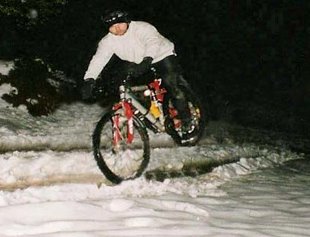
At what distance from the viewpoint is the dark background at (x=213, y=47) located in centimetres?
1366

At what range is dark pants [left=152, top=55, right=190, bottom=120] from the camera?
7.56 m

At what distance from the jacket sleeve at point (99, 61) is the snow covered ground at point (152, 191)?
154 centimetres

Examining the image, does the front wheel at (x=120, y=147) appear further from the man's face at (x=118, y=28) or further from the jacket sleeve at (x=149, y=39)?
the man's face at (x=118, y=28)

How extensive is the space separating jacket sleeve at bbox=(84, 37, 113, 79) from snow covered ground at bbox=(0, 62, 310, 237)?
1.54 meters

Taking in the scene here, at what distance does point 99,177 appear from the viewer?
6.97 m

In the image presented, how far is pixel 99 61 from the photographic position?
6.87 meters

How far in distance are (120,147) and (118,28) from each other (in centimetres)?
178

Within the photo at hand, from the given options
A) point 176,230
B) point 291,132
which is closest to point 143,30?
point 176,230

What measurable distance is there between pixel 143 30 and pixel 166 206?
2925 millimetres

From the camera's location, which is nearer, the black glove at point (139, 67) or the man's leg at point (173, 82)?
the black glove at point (139, 67)

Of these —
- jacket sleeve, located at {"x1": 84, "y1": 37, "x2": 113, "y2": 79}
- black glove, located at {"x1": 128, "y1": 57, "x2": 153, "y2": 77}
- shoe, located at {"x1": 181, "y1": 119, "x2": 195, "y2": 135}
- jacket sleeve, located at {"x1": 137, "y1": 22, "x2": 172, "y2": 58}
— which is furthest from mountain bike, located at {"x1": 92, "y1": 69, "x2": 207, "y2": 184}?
shoe, located at {"x1": 181, "y1": 119, "x2": 195, "y2": 135}

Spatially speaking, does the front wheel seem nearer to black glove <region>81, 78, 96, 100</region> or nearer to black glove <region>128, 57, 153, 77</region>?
black glove <region>81, 78, 96, 100</region>

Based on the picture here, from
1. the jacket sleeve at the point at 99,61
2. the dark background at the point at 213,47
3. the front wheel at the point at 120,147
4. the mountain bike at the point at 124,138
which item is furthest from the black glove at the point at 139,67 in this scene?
the dark background at the point at 213,47

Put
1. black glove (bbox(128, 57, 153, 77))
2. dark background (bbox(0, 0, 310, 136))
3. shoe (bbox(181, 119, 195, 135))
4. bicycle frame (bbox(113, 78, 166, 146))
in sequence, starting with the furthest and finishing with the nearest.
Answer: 1. dark background (bbox(0, 0, 310, 136))
2. shoe (bbox(181, 119, 195, 135))
3. black glove (bbox(128, 57, 153, 77))
4. bicycle frame (bbox(113, 78, 166, 146))
